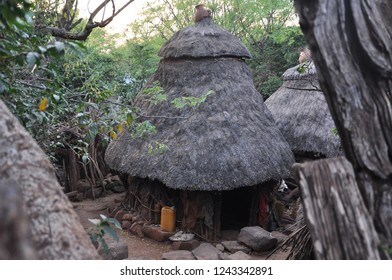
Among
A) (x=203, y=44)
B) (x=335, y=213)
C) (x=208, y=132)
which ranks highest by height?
(x=203, y=44)

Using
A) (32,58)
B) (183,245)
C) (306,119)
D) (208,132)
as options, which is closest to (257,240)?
(183,245)

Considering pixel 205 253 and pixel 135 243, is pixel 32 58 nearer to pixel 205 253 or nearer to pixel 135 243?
pixel 205 253

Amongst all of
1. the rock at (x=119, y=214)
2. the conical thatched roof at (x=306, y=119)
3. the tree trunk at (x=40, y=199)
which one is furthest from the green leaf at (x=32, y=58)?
the conical thatched roof at (x=306, y=119)

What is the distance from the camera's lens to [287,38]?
12398 millimetres

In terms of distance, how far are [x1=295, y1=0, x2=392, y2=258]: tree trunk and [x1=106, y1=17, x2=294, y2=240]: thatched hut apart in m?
4.13

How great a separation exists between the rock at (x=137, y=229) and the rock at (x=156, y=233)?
78 millimetres

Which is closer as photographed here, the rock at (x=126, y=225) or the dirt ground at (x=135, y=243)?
the dirt ground at (x=135, y=243)

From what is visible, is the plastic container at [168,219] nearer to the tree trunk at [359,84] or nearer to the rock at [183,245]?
the rock at [183,245]

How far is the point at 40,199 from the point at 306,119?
8.86 metres

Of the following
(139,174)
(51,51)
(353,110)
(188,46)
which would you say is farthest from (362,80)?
(188,46)

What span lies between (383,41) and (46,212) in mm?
1543

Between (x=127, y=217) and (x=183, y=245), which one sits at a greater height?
(x=127, y=217)

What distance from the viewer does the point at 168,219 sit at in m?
6.64

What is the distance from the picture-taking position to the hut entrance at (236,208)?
7804 millimetres
